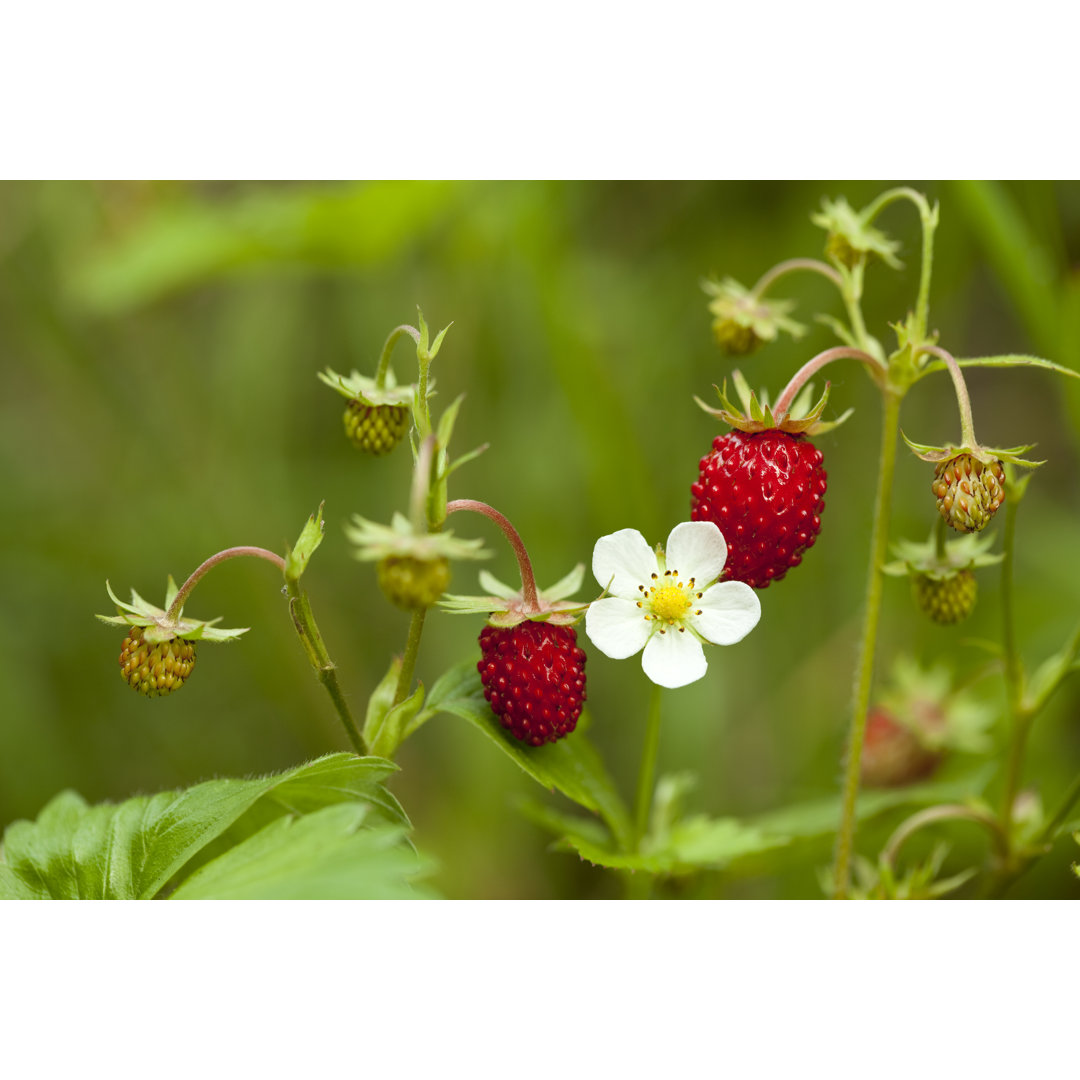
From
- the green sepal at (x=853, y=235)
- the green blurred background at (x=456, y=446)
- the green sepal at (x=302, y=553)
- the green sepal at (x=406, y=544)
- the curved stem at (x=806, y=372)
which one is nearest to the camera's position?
the green sepal at (x=406, y=544)

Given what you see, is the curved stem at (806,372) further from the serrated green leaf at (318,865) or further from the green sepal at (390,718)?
the serrated green leaf at (318,865)

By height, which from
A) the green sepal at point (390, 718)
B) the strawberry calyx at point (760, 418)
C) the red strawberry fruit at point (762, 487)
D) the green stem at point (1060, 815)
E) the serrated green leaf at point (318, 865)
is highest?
the strawberry calyx at point (760, 418)

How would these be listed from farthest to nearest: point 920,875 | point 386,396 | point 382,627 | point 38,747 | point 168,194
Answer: point 168,194, point 382,627, point 38,747, point 920,875, point 386,396

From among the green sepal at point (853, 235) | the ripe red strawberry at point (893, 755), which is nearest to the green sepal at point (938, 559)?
the green sepal at point (853, 235)

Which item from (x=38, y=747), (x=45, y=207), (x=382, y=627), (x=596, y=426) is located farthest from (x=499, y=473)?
(x=45, y=207)

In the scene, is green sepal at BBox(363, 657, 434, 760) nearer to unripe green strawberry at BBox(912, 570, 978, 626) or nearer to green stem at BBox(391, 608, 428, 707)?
green stem at BBox(391, 608, 428, 707)

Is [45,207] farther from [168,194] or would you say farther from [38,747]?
[38,747]

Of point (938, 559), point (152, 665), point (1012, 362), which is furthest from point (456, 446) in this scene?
point (1012, 362)

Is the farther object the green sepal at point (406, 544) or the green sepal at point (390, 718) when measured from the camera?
the green sepal at point (390, 718)

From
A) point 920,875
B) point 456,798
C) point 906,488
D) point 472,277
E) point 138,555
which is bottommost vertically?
point 456,798
